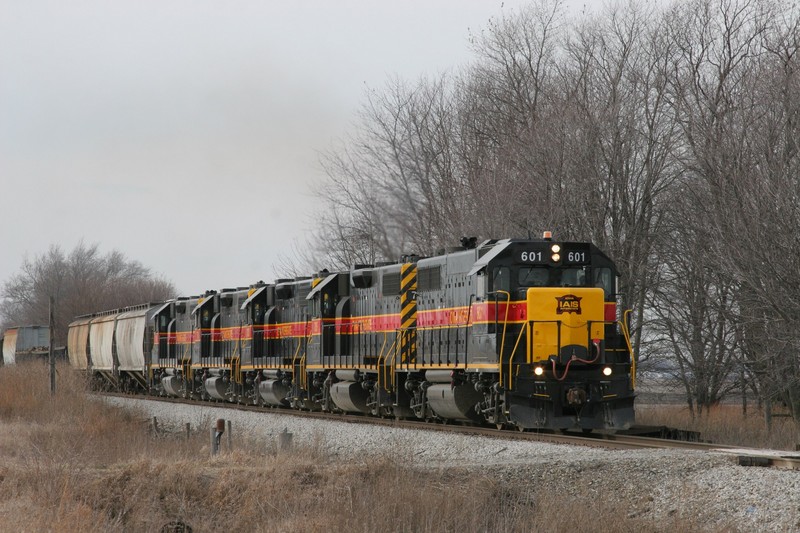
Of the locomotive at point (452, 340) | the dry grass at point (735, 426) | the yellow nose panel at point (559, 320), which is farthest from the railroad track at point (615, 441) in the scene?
the dry grass at point (735, 426)

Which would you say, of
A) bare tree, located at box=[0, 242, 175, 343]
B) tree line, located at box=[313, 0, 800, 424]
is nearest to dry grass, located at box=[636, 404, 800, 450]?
tree line, located at box=[313, 0, 800, 424]

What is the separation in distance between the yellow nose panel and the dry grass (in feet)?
11.2

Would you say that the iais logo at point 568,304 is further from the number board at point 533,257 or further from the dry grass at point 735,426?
the dry grass at point 735,426

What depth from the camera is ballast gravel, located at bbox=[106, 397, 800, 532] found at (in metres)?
10.5

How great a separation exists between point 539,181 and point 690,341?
232 inches

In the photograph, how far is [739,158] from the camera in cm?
2231

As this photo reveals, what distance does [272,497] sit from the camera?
39.3 feet

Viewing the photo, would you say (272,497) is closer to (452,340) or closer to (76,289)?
(452,340)

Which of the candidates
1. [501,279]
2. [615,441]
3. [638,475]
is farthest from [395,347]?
[638,475]

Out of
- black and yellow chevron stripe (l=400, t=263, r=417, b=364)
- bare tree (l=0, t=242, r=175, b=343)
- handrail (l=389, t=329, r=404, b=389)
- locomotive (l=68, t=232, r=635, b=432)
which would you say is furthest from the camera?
bare tree (l=0, t=242, r=175, b=343)

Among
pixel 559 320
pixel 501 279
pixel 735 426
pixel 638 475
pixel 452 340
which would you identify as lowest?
pixel 735 426

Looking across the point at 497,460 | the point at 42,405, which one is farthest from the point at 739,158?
the point at 42,405

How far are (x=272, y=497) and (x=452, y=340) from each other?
719cm

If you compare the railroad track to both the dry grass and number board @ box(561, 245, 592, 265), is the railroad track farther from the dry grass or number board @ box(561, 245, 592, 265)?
number board @ box(561, 245, 592, 265)
